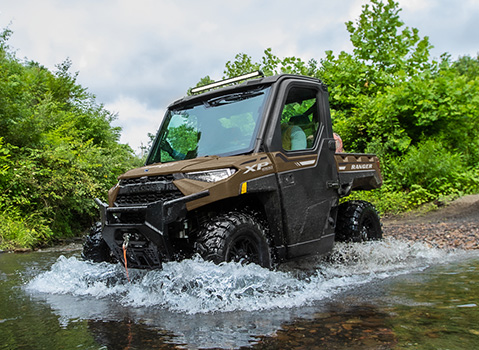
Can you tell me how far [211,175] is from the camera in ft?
14.8

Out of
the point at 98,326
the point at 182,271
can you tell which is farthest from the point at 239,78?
Answer: the point at 98,326

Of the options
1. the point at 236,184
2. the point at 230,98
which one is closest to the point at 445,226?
the point at 230,98

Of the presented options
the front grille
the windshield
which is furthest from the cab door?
the front grille

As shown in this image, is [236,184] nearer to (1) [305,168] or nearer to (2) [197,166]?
(2) [197,166]

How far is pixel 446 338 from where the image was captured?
292 centimetres

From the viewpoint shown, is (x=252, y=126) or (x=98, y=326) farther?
(x=252, y=126)

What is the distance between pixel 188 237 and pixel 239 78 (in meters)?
2.10

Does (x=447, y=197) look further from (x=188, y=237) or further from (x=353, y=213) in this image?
(x=188, y=237)

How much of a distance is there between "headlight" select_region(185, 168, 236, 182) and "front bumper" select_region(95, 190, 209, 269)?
0.60 ft

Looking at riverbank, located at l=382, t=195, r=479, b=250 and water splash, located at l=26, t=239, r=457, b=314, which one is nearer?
water splash, located at l=26, t=239, r=457, b=314

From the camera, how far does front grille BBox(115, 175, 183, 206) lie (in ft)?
14.8

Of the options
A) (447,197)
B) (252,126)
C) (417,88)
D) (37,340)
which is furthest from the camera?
(417,88)

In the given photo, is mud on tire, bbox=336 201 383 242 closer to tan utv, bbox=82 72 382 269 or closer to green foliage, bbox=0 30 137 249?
tan utv, bbox=82 72 382 269

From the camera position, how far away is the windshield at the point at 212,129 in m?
5.12
